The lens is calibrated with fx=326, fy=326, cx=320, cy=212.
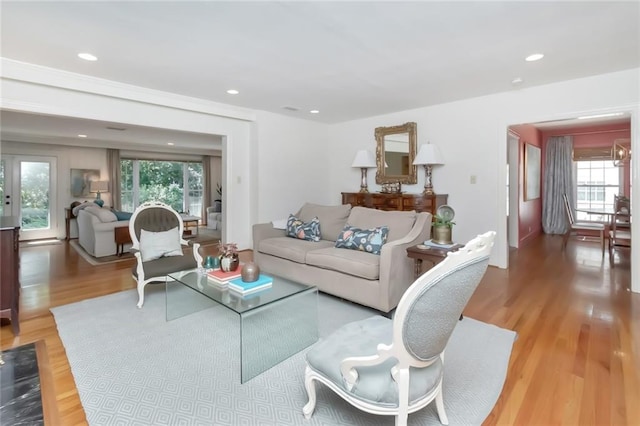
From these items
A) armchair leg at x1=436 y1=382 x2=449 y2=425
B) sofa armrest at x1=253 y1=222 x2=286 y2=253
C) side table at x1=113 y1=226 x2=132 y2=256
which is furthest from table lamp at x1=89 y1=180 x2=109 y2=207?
armchair leg at x1=436 y1=382 x2=449 y2=425

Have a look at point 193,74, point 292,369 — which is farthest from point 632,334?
point 193,74

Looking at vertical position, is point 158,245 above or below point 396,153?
below

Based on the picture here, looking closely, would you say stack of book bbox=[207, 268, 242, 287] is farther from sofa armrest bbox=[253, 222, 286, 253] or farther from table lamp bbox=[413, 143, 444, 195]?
table lamp bbox=[413, 143, 444, 195]

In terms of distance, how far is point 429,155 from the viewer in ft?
15.7

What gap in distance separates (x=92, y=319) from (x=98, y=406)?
53.3 inches

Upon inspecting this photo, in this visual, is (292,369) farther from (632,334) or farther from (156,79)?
(156,79)

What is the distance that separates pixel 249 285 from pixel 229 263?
1.36 ft

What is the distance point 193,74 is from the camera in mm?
3576

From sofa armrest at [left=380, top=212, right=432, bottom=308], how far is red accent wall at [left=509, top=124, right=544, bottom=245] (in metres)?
3.65

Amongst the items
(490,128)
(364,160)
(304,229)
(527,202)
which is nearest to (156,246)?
(304,229)

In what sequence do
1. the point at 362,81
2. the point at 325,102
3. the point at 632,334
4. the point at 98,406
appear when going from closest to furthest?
the point at 98,406, the point at 632,334, the point at 362,81, the point at 325,102

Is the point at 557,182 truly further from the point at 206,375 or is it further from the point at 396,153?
the point at 206,375

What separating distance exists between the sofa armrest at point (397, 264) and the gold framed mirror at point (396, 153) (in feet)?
7.73

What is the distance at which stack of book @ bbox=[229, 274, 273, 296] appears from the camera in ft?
7.87
